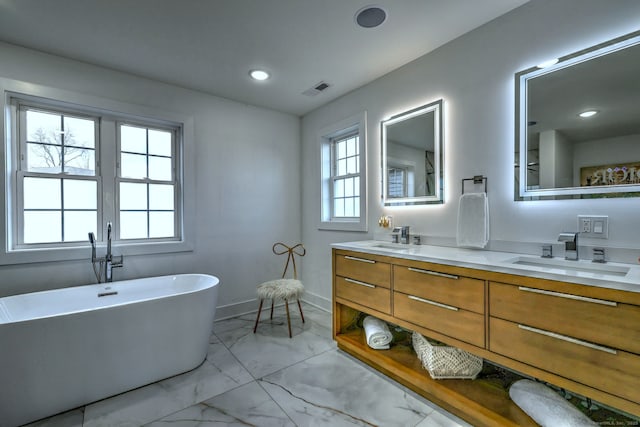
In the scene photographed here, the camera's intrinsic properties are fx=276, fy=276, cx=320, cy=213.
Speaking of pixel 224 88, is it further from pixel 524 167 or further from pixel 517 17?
pixel 524 167

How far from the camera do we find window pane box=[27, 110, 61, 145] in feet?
7.79

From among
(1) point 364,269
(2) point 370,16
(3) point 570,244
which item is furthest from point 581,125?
(1) point 364,269

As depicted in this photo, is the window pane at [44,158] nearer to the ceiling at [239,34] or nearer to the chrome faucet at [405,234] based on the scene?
the ceiling at [239,34]

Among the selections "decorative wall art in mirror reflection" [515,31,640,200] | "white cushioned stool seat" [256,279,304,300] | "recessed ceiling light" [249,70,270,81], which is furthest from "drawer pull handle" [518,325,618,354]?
"recessed ceiling light" [249,70,270,81]

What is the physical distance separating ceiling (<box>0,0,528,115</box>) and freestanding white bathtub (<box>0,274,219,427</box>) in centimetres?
197

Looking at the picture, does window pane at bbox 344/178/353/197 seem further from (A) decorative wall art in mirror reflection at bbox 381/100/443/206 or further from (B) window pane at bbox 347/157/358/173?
(A) decorative wall art in mirror reflection at bbox 381/100/443/206

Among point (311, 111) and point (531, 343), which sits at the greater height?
point (311, 111)

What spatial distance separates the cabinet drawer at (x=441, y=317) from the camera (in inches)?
60.4

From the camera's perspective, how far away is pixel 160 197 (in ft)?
9.77

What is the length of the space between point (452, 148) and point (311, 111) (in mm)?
2048

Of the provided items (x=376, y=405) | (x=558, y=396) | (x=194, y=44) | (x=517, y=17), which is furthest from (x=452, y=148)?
(x=194, y=44)

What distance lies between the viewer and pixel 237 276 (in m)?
3.30

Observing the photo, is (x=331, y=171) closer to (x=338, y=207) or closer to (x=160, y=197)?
(x=338, y=207)

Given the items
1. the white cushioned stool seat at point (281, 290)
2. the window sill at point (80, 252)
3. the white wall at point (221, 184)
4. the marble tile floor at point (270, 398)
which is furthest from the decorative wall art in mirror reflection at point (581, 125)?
the window sill at point (80, 252)
